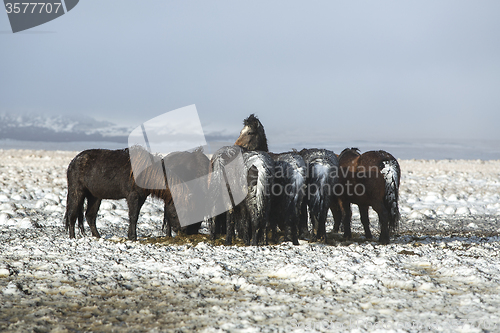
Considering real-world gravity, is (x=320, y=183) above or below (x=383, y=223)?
above

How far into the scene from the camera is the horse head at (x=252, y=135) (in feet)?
25.1

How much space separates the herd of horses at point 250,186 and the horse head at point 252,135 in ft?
0.06

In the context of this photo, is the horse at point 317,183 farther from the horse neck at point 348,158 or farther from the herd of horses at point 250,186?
the horse neck at point 348,158

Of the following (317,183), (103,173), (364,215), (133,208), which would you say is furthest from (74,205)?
(364,215)

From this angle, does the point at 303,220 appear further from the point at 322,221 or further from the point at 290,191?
the point at 290,191

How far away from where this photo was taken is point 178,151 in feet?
23.2

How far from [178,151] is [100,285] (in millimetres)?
3260

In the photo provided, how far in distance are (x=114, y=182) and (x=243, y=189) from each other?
265 centimetres

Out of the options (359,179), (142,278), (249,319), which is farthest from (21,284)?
(359,179)

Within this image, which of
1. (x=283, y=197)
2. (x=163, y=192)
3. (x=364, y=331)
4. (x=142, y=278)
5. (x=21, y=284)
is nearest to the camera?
(x=364, y=331)

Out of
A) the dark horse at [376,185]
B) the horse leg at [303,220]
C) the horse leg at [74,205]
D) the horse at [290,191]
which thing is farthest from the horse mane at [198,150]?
the dark horse at [376,185]

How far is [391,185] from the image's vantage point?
6887 millimetres

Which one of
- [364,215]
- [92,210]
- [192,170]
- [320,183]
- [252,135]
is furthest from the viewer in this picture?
[92,210]

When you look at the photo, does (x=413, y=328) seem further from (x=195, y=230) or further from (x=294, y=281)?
(x=195, y=230)
